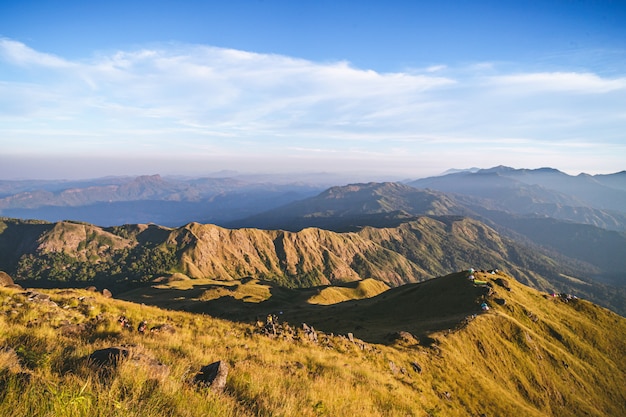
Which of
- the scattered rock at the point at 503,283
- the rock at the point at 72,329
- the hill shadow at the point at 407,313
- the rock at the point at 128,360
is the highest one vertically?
the rock at the point at 128,360

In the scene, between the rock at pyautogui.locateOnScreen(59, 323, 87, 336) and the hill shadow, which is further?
the hill shadow

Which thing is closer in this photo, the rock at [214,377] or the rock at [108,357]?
the rock at [108,357]

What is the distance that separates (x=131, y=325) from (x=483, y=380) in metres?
34.1

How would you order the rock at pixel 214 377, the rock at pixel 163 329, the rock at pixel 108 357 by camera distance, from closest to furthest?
the rock at pixel 108 357 < the rock at pixel 214 377 < the rock at pixel 163 329

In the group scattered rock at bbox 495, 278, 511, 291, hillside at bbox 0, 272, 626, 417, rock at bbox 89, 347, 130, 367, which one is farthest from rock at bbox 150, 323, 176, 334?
scattered rock at bbox 495, 278, 511, 291

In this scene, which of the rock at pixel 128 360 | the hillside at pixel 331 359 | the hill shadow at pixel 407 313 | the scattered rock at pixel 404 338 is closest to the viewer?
the hillside at pixel 331 359

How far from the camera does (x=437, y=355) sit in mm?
32375

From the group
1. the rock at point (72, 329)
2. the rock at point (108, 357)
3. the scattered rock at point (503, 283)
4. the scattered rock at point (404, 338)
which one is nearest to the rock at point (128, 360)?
the rock at point (108, 357)

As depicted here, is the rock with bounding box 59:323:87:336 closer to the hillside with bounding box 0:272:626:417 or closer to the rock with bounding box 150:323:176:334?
the hillside with bounding box 0:272:626:417

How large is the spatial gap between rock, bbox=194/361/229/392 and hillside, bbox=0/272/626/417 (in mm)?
153

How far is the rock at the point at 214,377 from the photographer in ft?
28.2

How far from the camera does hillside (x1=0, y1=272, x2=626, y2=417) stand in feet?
21.9

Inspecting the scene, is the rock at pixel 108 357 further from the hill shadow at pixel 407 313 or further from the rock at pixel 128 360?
the hill shadow at pixel 407 313

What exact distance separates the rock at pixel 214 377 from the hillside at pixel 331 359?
0.50 feet
